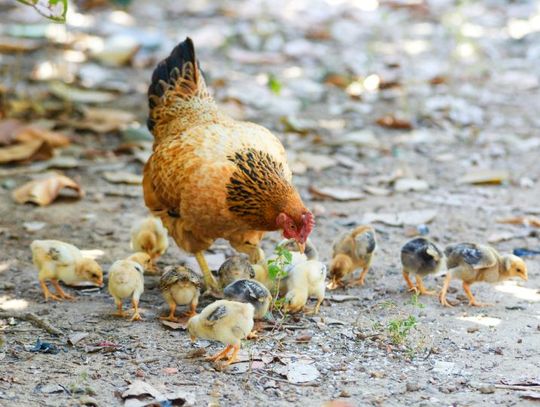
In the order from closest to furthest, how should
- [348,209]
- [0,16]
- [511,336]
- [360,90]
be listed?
[511,336], [348,209], [360,90], [0,16]

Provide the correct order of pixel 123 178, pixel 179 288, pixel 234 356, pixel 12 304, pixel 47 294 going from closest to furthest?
pixel 234 356 < pixel 179 288 < pixel 12 304 < pixel 47 294 < pixel 123 178

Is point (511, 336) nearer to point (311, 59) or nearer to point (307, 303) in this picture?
point (307, 303)

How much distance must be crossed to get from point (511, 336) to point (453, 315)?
1.42 ft

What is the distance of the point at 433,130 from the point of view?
9023mm

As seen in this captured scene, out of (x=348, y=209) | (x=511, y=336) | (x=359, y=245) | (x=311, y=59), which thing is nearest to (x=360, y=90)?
(x=311, y=59)

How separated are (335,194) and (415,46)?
5.21 m

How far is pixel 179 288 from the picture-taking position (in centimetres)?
489

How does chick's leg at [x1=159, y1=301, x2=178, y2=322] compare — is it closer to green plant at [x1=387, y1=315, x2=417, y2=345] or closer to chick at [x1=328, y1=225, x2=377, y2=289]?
chick at [x1=328, y1=225, x2=377, y2=289]

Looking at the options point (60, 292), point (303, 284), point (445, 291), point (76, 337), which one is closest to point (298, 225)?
point (303, 284)

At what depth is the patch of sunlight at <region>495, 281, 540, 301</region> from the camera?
17.6 ft

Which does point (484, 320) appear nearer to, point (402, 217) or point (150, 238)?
point (402, 217)

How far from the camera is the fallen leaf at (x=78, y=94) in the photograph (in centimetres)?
919

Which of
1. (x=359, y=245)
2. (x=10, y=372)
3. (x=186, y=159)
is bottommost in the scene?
(x=10, y=372)

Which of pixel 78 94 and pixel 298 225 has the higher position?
pixel 78 94
